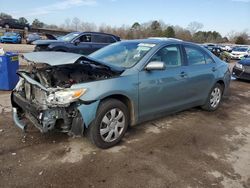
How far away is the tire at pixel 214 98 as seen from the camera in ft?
19.1

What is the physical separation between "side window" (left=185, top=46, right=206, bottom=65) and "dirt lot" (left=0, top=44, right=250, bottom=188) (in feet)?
4.25

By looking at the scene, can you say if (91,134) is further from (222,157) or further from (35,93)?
(222,157)

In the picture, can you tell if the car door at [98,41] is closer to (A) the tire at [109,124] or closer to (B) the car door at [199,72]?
(B) the car door at [199,72]

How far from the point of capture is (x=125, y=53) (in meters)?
4.61

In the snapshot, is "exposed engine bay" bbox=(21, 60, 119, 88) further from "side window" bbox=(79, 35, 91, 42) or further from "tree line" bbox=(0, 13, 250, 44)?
"tree line" bbox=(0, 13, 250, 44)

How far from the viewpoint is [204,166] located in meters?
3.53

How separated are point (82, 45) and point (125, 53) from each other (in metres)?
7.79

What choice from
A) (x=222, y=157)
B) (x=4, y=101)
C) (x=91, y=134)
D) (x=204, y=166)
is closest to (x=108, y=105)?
(x=91, y=134)

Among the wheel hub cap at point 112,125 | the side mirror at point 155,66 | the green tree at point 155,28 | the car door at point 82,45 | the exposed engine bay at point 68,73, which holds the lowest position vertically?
the wheel hub cap at point 112,125

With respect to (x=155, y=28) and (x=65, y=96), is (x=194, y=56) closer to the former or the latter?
(x=65, y=96)

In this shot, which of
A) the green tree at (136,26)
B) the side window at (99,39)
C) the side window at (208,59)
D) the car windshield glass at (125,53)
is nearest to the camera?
the car windshield glass at (125,53)

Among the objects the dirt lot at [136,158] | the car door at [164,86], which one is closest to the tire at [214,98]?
the dirt lot at [136,158]

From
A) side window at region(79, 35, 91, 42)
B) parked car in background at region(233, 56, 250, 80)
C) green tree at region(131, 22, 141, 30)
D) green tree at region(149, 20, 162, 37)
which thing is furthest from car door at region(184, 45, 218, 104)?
green tree at region(131, 22, 141, 30)

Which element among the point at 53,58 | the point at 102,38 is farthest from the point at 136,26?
the point at 53,58
